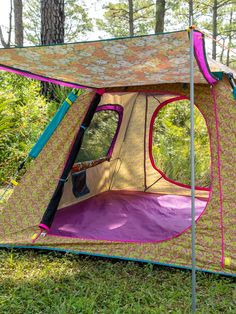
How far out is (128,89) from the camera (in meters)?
3.40

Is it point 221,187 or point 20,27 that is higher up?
point 20,27

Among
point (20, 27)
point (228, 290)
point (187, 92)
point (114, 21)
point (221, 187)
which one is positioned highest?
point (114, 21)

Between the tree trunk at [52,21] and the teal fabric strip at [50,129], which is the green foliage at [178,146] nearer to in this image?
the tree trunk at [52,21]

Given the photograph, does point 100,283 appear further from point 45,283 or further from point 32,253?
point 32,253

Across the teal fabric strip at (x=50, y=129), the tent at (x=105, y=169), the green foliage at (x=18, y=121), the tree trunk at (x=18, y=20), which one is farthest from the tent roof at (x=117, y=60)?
the tree trunk at (x=18, y=20)

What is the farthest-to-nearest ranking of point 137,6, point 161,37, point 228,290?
point 137,6 → point 228,290 → point 161,37

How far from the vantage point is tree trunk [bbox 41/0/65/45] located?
223 inches

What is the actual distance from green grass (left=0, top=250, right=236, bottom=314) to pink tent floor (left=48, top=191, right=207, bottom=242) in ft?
0.95

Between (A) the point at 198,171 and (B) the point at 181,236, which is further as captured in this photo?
(A) the point at 198,171

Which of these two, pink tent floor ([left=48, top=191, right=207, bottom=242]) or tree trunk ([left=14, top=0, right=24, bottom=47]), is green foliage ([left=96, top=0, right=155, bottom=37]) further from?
pink tent floor ([left=48, top=191, right=207, bottom=242])

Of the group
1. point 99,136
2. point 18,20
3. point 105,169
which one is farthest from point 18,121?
point 18,20

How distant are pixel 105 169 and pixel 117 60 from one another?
2.39 m

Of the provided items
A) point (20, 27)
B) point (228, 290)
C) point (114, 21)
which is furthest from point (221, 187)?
point (114, 21)

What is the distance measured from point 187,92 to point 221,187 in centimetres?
82
